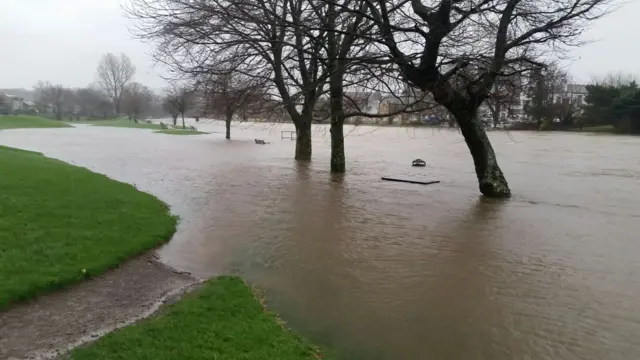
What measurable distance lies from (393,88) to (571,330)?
11913 mm

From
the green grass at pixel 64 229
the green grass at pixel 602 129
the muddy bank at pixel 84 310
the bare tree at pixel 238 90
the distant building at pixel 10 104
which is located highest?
the distant building at pixel 10 104

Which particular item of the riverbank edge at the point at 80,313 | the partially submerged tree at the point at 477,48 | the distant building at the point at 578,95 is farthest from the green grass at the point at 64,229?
the distant building at the point at 578,95

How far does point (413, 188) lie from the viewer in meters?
16.8

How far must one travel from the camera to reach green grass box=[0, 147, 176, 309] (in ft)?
18.9

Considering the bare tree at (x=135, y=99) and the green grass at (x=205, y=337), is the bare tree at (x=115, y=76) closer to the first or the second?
the bare tree at (x=135, y=99)

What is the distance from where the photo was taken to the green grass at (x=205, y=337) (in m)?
3.99

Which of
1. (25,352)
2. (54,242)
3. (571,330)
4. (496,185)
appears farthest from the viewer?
(496,185)

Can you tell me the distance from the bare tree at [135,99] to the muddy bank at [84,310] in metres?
94.6

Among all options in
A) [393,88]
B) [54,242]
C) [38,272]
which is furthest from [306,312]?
[393,88]

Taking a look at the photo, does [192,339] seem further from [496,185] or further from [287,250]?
[496,185]

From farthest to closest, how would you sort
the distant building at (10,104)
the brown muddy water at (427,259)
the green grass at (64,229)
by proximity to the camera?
1. the distant building at (10,104)
2. the green grass at (64,229)
3. the brown muddy water at (427,259)

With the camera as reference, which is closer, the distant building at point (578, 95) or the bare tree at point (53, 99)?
the distant building at point (578, 95)

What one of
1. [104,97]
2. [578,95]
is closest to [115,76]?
[104,97]

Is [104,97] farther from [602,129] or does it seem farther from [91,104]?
[602,129]
